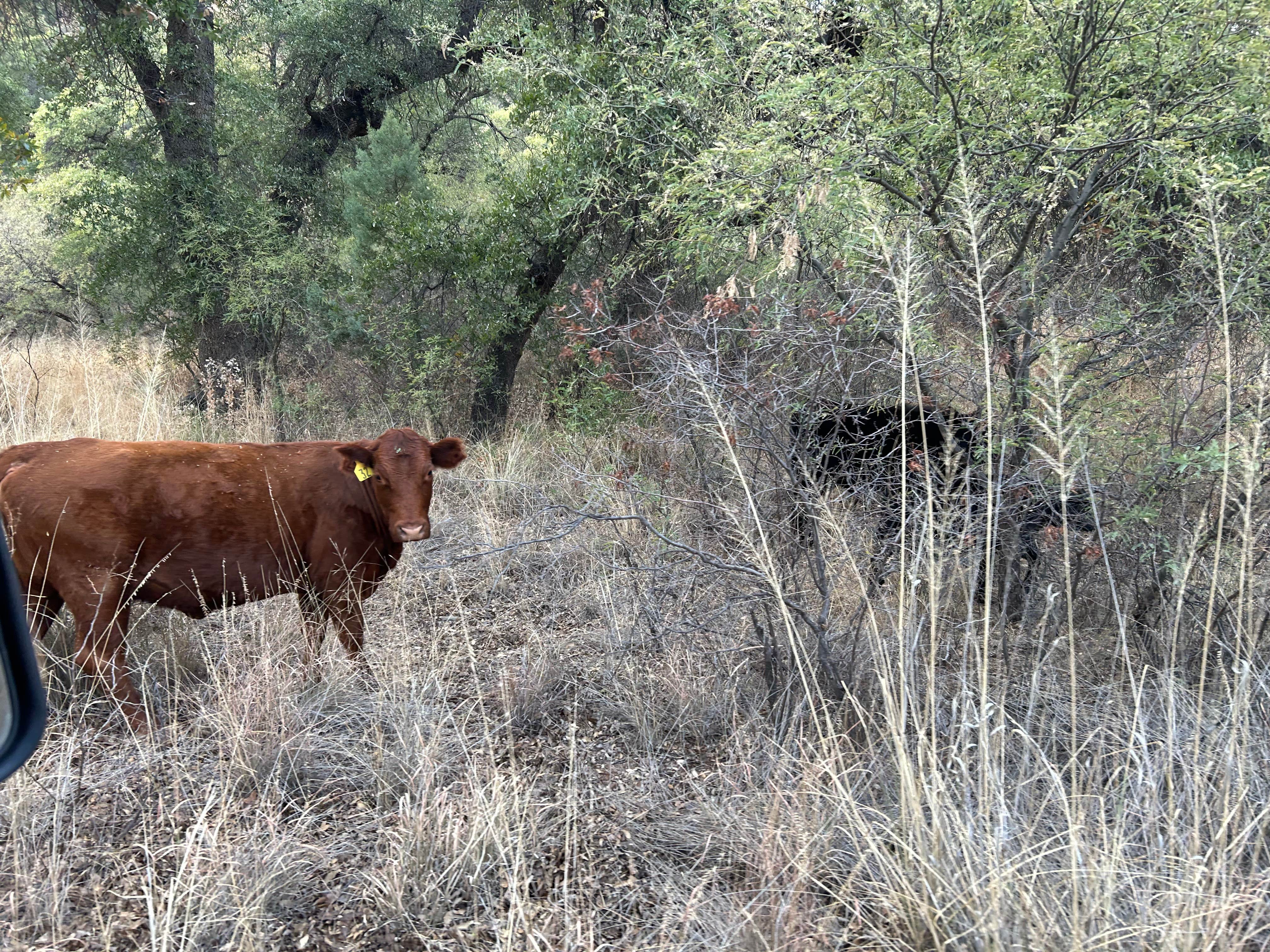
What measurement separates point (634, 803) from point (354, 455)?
2162mm

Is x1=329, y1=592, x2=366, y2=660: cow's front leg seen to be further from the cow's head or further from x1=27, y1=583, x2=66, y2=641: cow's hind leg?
x1=27, y1=583, x2=66, y2=641: cow's hind leg

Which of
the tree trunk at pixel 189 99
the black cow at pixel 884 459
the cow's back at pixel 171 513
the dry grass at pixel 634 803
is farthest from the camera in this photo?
the tree trunk at pixel 189 99

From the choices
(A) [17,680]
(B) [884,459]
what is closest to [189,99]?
(B) [884,459]

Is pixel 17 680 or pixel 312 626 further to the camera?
pixel 312 626

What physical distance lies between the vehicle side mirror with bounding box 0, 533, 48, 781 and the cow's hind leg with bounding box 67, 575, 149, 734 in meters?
1.95

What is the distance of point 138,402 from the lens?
889 cm

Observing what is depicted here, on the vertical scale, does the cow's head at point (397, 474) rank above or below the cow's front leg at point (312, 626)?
above

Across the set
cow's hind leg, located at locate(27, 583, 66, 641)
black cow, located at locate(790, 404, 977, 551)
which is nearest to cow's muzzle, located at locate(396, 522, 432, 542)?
cow's hind leg, located at locate(27, 583, 66, 641)

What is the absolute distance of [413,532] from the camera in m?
4.15

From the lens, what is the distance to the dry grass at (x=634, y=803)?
7.45 feet

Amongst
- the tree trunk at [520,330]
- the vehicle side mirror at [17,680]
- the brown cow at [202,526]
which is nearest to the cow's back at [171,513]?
the brown cow at [202,526]

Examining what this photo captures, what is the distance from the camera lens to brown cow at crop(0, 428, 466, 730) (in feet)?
12.3

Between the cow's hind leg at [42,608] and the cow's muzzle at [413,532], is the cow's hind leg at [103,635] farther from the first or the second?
the cow's muzzle at [413,532]

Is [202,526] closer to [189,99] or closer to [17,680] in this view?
[17,680]
